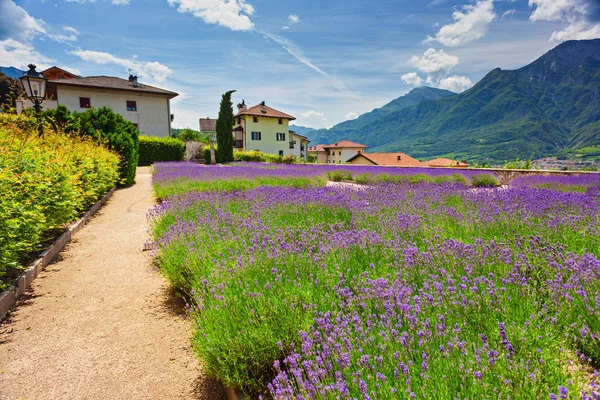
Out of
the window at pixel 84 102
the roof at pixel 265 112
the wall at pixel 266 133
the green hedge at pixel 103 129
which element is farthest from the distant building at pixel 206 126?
the green hedge at pixel 103 129

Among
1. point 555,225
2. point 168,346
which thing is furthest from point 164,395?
point 555,225

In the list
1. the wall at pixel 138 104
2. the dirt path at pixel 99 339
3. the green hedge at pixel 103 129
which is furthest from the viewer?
the wall at pixel 138 104

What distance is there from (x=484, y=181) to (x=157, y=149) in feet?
79.0

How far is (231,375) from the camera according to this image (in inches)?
77.7

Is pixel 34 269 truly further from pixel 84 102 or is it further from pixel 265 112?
pixel 265 112

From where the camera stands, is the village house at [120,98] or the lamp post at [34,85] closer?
the lamp post at [34,85]

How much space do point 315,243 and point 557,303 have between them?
2.07 meters

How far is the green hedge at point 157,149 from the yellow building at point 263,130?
18090 millimetres

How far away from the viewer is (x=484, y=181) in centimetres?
1178

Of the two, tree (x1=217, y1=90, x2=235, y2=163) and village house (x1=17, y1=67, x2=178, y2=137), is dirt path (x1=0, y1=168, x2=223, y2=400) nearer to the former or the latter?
tree (x1=217, y1=90, x2=235, y2=163)

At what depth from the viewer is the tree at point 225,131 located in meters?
30.2

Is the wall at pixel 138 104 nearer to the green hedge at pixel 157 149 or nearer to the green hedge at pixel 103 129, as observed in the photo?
the green hedge at pixel 157 149

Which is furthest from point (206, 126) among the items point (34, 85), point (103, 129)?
point (34, 85)

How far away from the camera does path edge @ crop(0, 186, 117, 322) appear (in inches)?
128
